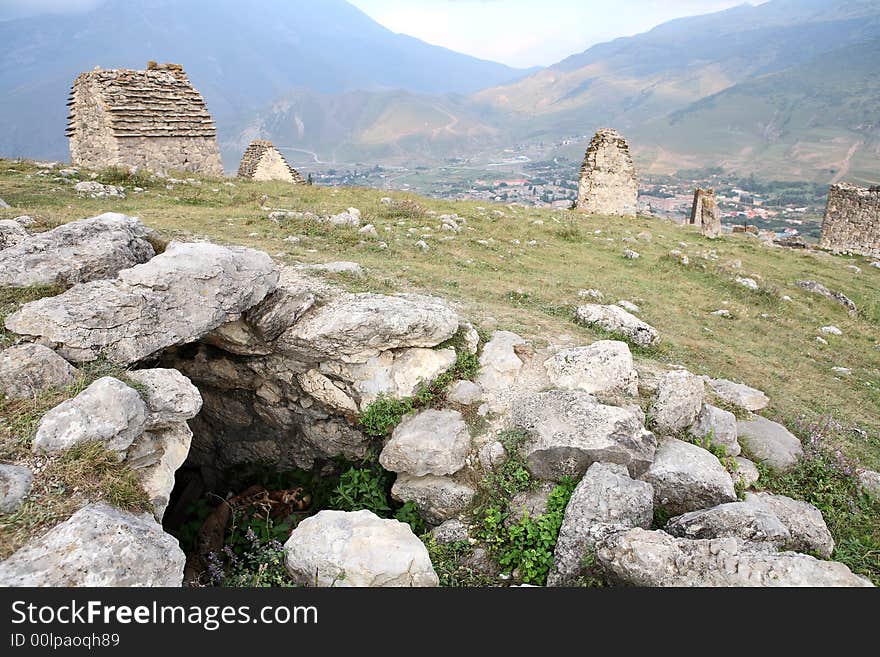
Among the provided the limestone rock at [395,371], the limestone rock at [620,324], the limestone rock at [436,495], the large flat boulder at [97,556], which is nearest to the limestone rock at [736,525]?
the limestone rock at [436,495]

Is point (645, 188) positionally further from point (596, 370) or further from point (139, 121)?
point (596, 370)

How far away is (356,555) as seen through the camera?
4477mm

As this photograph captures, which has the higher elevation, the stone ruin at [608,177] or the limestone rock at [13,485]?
the stone ruin at [608,177]

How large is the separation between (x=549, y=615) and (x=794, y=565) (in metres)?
1.77

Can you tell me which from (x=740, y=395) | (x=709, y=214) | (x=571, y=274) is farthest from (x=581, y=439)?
(x=709, y=214)

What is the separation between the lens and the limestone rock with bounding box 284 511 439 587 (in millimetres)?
4379

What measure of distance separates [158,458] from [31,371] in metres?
1.26

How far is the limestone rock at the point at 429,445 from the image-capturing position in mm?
5816

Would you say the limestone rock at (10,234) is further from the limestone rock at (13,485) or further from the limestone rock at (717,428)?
the limestone rock at (717,428)

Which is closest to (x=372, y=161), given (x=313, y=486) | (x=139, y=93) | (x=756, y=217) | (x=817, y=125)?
(x=756, y=217)

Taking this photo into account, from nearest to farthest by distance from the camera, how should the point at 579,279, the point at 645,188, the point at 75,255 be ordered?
the point at 75,255 < the point at 579,279 < the point at 645,188

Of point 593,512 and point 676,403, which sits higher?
point 676,403

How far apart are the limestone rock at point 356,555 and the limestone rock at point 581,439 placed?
1.61 m

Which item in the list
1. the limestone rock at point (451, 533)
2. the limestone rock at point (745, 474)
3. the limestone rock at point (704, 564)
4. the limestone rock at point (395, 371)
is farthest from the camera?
the limestone rock at point (395, 371)
